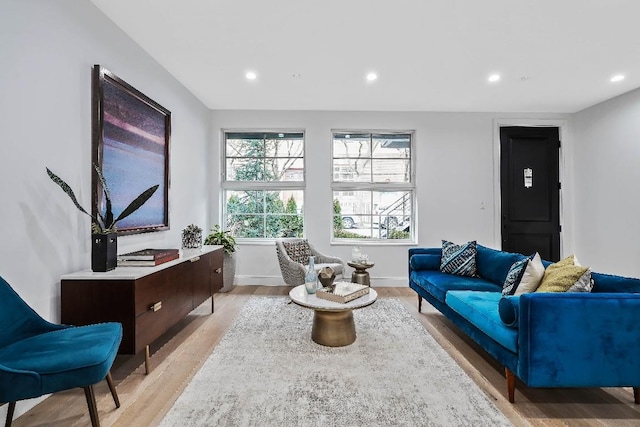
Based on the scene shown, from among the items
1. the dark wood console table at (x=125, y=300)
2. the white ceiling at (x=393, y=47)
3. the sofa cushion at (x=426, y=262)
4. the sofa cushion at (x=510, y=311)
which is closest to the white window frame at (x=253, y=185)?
the white ceiling at (x=393, y=47)

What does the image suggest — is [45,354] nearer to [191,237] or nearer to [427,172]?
[191,237]

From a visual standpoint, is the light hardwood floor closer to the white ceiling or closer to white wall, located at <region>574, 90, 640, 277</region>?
the white ceiling

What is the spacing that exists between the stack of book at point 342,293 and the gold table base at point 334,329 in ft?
0.45

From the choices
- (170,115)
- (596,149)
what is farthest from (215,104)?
(596,149)

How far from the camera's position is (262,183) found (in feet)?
16.1

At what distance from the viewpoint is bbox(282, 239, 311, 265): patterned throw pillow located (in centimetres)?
434

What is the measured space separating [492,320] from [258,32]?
2.89 metres

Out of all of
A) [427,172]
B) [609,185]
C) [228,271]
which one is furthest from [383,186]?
[609,185]

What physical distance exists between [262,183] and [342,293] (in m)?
2.79

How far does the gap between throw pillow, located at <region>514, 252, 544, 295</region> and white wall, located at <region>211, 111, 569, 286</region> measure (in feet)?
8.32

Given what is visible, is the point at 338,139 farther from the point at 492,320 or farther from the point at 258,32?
the point at 492,320

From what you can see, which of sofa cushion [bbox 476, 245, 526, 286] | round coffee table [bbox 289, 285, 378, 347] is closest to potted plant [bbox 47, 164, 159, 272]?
round coffee table [bbox 289, 285, 378, 347]

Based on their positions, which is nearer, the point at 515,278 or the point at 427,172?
the point at 515,278

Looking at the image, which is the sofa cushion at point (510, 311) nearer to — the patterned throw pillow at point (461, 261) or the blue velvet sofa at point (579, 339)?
the blue velvet sofa at point (579, 339)
